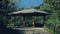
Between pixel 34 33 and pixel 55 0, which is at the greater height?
pixel 55 0

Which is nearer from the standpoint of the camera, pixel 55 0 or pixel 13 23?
pixel 55 0

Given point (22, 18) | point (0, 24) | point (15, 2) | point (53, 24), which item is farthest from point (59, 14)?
point (15, 2)

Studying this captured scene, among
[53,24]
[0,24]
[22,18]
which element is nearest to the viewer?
[53,24]

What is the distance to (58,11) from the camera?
1135cm

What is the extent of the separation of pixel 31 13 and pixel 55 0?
1345 cm

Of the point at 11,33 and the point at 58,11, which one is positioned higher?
the point at 58,11

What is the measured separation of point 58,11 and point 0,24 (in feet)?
30.7

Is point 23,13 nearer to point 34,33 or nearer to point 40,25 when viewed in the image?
point 40,25

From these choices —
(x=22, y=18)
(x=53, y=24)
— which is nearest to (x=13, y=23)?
(x=22, y=18)

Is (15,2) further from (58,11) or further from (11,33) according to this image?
(58,11)

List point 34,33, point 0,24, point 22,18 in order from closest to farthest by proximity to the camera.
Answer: point 34,33
point 0,24
point 22,18

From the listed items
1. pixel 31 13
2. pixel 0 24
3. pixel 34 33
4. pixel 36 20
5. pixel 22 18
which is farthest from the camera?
pixel 22 18

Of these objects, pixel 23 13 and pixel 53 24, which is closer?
pixel 53 24

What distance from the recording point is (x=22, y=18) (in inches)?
1137
